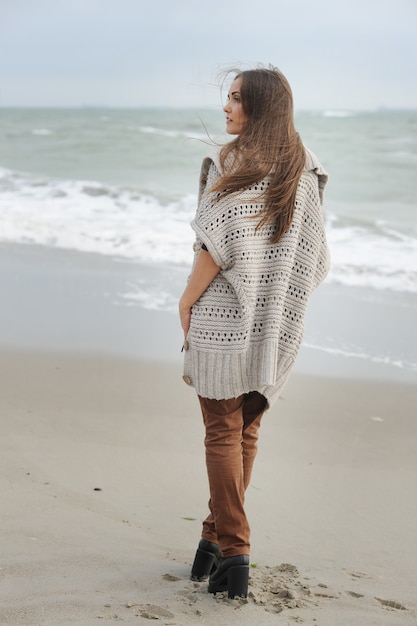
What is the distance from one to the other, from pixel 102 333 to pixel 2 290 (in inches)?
50.7

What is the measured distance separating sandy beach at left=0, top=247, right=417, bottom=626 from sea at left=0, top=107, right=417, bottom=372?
1.13 m

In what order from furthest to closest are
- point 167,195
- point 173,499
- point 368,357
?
Answer: point 167,195
point 368,357
point 173,499

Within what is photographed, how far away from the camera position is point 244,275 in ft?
7.46

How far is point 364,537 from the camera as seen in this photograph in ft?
9.88

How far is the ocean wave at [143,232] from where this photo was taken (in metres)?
8.14

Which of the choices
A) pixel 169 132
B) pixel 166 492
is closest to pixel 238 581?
pixel 166 492

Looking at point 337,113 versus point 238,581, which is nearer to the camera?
point 238,581

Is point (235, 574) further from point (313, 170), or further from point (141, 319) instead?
point (141, 319)

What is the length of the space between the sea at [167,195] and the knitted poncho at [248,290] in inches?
9.7

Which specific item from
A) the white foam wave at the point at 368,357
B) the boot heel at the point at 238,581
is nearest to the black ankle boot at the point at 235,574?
the boot heel at the point at 238,581

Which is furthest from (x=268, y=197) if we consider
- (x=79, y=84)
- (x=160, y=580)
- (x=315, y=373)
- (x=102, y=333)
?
(x=79, y=84)

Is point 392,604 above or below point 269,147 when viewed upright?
below

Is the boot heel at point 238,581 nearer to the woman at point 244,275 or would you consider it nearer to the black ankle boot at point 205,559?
the woman at point 244,275

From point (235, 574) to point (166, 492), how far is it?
93 cm
